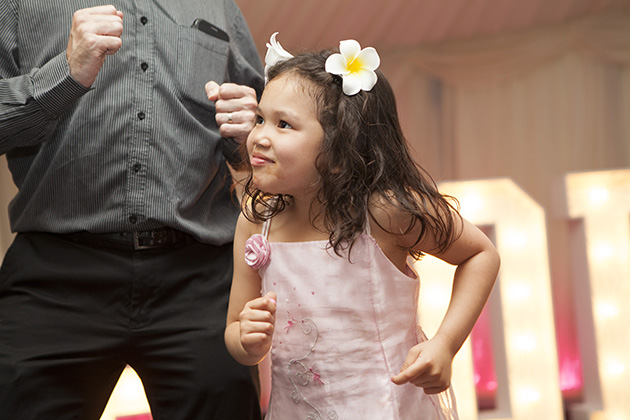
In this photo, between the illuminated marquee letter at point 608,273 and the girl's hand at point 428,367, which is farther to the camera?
the illuminated marquee letter at point 608,273

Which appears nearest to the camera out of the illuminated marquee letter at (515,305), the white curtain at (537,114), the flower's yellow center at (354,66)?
the flower's yellow center at (354,66)

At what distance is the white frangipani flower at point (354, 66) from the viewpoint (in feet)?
3.58

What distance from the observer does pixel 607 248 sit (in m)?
2.49

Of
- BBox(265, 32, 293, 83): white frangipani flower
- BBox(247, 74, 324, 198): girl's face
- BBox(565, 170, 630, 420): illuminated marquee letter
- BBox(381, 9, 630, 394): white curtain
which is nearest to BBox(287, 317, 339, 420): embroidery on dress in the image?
BBox(247, 74, 324, 198): girl's face

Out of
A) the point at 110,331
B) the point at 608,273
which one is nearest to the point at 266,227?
the point at 110,331

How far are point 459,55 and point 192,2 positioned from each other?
7.62ft

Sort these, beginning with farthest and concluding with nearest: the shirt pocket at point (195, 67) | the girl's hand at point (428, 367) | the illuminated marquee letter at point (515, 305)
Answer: the illuminated marquee letter at point (515, 305) < the shirt pocket at point (195, 67) < the girl's hand at point (428, 367)

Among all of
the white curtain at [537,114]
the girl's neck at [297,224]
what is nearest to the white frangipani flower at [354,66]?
the girl's neck at [297,224]

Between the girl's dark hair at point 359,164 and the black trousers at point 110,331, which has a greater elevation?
the girl's dark hair at point 359,164

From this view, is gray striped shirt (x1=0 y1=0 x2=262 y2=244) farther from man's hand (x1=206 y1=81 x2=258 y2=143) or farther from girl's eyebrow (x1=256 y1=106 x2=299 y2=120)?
girl's eyebrow (x1=256 y1=106 x2=299 y2=120)

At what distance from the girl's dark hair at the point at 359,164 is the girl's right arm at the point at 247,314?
161mm

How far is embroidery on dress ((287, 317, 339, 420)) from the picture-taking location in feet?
3.73

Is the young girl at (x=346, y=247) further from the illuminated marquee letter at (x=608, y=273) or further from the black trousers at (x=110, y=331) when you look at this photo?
the illuminated marquee letter at (x=608, y=273)

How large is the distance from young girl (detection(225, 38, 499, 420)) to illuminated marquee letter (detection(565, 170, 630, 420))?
153 centimetres
